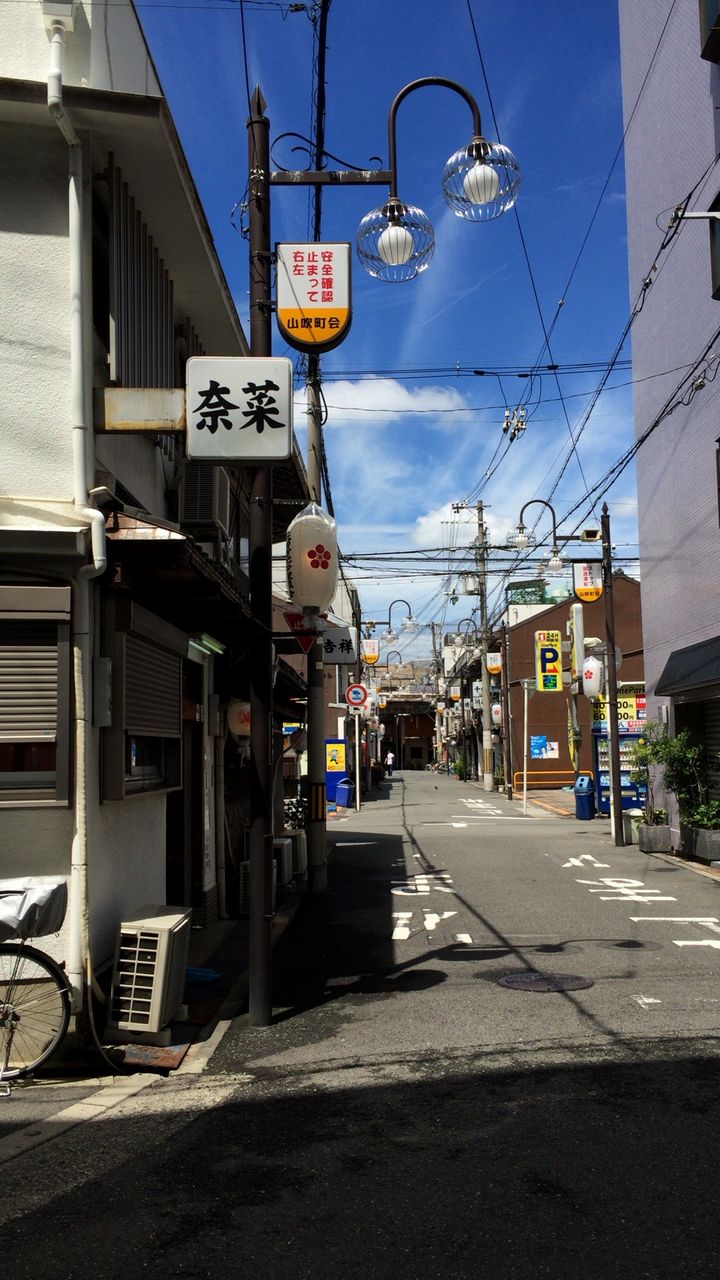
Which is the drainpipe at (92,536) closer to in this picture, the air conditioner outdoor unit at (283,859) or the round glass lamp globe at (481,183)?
the round glass lamp globe at (481,183)

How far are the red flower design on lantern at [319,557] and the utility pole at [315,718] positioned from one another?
445cm

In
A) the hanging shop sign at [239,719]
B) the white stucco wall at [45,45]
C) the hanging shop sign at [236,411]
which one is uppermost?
the white stucco wall at [45,45]

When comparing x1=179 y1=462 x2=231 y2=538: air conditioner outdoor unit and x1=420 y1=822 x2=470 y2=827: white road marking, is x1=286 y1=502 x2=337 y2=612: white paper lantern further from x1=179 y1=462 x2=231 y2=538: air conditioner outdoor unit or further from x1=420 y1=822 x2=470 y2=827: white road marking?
x1=420 y1=822 x2=470 y2=827: white road marking

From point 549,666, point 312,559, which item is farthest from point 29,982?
point 549,666

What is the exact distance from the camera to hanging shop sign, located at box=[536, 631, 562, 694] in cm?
3669

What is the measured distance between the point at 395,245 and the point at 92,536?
3.89 metres

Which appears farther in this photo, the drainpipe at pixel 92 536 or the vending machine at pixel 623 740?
the vending machine at pixel 623 740

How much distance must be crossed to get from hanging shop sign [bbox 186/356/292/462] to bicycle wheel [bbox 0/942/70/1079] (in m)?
3.64

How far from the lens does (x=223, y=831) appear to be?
43.6 ft

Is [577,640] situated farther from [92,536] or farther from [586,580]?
[92,536]

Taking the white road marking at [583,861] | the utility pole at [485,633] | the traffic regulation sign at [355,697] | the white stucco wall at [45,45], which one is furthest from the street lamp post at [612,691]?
the utility pole at [485,633]

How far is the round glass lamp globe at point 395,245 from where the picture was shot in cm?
881

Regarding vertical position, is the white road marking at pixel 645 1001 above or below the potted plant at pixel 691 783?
below

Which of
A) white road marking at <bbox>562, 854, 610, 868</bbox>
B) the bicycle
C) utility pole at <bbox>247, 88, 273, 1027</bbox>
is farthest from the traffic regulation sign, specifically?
the bicycle
